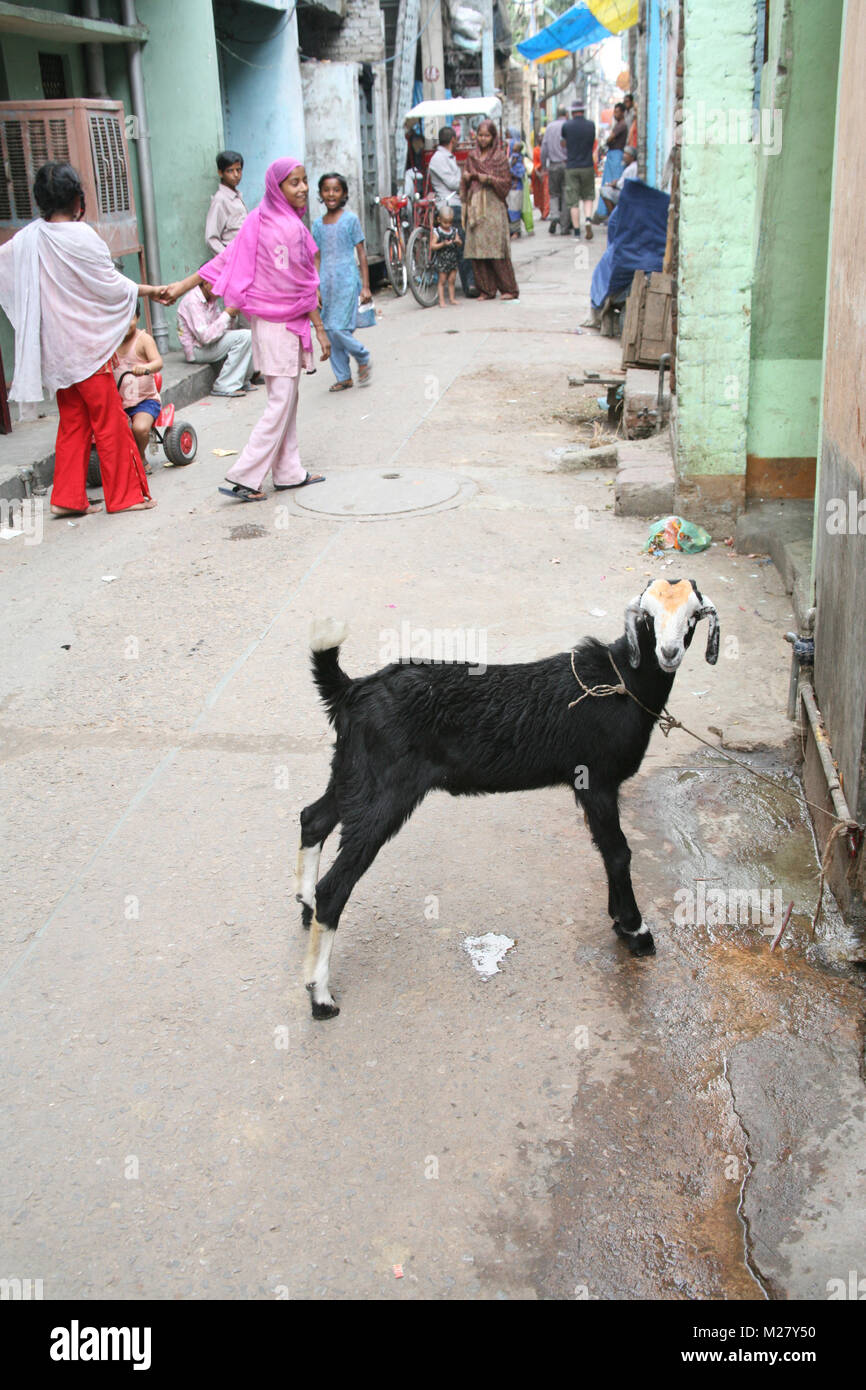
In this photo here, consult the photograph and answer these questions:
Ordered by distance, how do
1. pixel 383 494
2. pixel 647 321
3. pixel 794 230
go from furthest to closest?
pixel 647 321 → pixel 383 494 → pixel 794 230

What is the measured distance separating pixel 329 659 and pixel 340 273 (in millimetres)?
7790

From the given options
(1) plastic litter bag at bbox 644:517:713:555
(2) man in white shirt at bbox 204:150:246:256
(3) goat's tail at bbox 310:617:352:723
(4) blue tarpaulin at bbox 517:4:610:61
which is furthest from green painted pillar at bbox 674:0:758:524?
(4) blue tarpaulin at bbox 517:4:610:61

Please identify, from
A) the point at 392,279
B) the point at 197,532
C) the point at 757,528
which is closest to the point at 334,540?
the point at 197,532

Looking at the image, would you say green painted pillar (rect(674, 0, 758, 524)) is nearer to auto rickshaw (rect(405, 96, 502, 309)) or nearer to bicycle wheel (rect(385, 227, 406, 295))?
auto rickshaw (rect(405, 96, 502, 309))

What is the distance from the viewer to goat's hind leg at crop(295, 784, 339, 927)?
3.57 metres

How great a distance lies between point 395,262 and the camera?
16.3 metres

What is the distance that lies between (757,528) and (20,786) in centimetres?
406

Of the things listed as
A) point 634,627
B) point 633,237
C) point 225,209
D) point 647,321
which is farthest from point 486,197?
point 634,627

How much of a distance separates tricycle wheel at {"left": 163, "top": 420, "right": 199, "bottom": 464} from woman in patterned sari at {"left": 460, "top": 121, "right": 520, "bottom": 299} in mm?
6757

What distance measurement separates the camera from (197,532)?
7363 millimetres

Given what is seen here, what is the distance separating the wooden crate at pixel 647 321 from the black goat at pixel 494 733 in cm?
686

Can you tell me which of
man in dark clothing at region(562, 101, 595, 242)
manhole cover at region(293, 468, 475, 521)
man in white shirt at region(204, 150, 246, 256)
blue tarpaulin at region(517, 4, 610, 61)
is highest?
blue tarpaulin at region(517, 4, 610, 61)

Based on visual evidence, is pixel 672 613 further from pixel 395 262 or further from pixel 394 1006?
pixel 395 262

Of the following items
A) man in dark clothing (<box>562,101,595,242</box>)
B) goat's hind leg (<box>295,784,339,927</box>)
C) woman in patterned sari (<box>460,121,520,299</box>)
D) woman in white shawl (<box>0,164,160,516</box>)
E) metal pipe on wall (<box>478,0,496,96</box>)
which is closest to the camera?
goat's hind leg (<box>295,784,339,927</box>)
